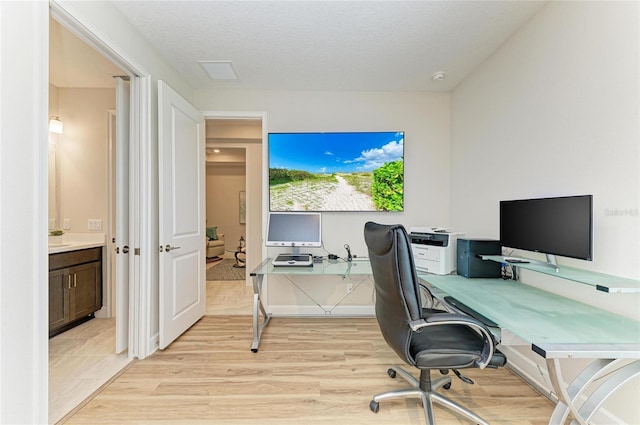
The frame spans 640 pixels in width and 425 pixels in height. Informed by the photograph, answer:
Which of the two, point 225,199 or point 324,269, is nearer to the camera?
point 324,269

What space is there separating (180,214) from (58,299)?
137cm

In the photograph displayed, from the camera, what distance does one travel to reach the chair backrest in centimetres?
138

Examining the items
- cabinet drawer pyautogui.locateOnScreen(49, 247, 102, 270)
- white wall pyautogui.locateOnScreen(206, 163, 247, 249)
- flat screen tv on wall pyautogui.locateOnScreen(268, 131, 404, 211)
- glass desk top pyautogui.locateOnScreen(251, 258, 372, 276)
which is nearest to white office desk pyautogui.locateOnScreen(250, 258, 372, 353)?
glass desk top pyautogui.locateOnScreen(251, 258, 372, 276)

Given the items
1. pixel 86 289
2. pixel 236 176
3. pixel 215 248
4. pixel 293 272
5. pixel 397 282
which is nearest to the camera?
pixel 397 282

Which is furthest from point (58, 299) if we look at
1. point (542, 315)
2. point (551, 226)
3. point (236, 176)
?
point (236, 176)

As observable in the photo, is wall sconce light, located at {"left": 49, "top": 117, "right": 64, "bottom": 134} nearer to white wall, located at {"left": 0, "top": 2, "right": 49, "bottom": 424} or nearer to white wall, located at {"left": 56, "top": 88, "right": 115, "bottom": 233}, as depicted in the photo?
white wall, located at {"left": 56, "top": 88, "right": 115, "bottom": 233}

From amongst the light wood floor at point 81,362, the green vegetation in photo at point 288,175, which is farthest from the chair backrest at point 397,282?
the light wood floor at point 81,362

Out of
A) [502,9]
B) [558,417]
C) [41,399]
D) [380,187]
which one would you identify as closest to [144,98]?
[41,399]

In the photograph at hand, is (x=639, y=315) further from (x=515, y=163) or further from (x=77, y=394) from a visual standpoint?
(x=77, y=394)

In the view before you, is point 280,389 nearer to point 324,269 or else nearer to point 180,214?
point 324,269

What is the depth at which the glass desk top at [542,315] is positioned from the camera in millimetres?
1155

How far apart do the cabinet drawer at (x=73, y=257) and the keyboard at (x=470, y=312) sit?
3.31 meters

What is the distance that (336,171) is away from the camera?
3.10m

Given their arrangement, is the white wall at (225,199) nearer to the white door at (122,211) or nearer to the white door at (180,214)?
the white door at (180,214)
